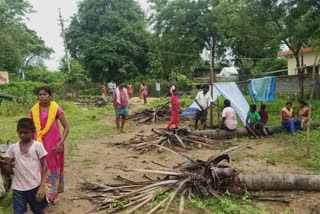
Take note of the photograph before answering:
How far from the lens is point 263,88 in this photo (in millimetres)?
9195

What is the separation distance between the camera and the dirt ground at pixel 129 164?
11.2ft

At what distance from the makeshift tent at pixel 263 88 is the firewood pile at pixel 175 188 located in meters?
6.08

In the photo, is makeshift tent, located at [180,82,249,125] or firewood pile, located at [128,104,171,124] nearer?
makeshift tent, located at [180,82,249,125]

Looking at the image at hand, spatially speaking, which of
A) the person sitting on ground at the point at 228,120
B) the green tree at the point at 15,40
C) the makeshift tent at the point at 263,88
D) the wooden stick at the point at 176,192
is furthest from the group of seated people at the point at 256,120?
the green tree at the point at 15,40

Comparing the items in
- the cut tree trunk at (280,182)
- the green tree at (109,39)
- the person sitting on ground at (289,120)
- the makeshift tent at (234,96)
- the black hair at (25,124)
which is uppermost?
the green tree at (109,39)

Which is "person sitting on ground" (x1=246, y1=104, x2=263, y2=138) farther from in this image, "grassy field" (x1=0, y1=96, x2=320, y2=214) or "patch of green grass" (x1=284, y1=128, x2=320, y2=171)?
"patch of green grass" (x1=284, y1=128, x2=320, y2=171)

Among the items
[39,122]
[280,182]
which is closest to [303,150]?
[280,182]

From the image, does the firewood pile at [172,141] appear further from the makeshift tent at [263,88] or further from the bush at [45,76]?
the bush at [45,76]

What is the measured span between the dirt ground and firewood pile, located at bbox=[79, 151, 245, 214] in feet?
0.86

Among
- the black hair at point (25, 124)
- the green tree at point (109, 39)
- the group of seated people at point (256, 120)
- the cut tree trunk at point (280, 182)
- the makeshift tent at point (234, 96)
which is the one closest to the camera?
the black hair at point (25, 124)

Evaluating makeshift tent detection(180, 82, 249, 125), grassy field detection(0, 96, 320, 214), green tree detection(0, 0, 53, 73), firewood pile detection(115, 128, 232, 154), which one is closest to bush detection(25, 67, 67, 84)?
green tree detection(0, 0, 53, 73)

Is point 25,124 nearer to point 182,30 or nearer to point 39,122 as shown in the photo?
point 39,122

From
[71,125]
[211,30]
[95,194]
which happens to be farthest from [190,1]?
[95,194]

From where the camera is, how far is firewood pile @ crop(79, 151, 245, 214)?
3.34 meters
